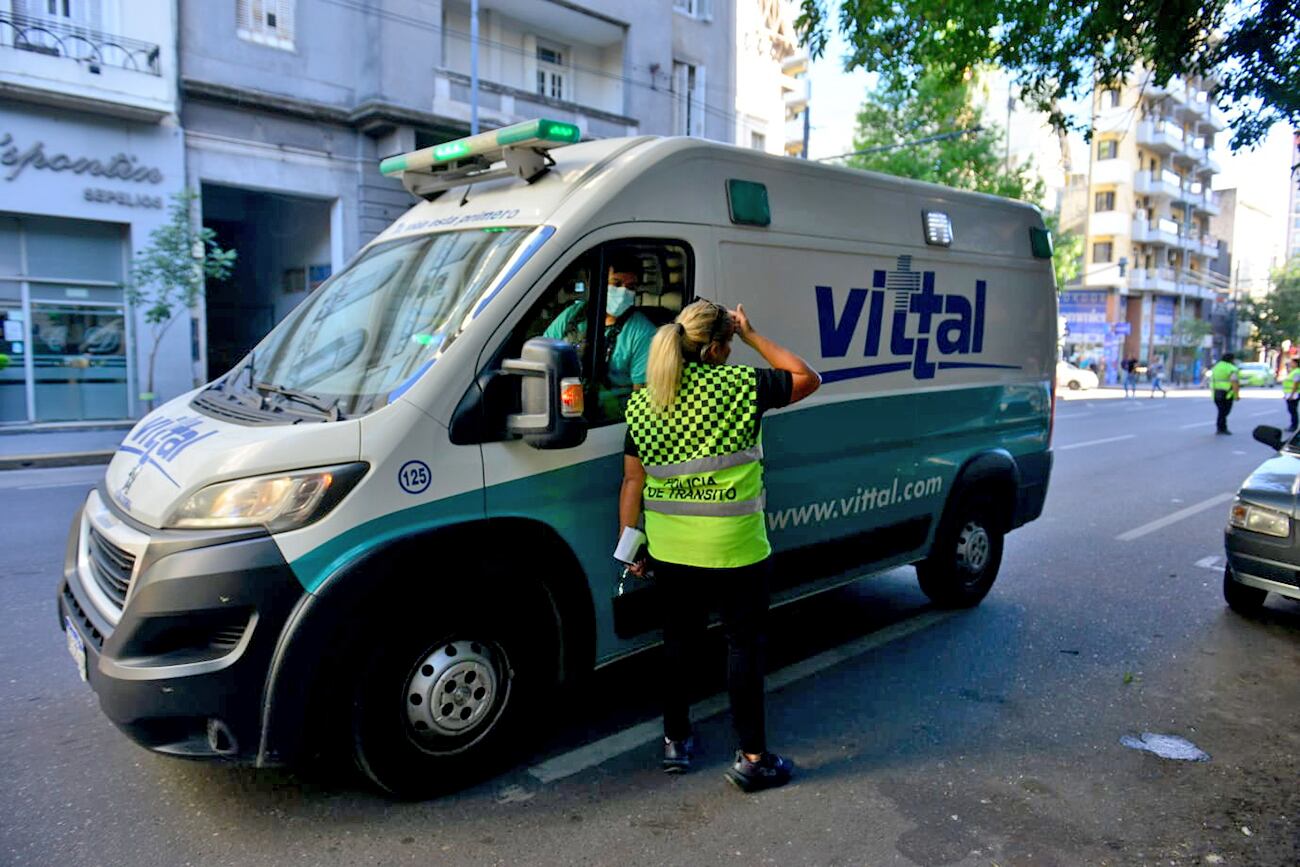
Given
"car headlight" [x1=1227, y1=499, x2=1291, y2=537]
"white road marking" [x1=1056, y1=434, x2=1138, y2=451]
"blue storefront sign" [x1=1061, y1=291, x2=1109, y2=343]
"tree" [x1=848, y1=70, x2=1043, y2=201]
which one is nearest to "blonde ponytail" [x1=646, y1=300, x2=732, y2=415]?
"car headlight" [x1=1227, y1=499, x2=1291, y2=537]

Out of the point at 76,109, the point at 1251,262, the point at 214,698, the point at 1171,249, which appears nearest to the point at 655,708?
the point at 214,698

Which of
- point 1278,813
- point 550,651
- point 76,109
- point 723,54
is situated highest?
point 723,54

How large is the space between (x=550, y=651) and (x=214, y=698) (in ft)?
4.01

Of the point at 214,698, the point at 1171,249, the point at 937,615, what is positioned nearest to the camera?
the point at 214,698

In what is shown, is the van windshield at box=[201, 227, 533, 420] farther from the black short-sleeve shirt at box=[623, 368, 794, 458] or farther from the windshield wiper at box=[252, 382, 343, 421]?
the black short-sleeve shirt at box=[623, 368, 794, 458]

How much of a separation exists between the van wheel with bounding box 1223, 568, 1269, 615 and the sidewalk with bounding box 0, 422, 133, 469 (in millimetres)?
13631

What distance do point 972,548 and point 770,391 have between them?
10.8 ft

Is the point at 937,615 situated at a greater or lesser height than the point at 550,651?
lesser

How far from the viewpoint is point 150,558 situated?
2.96 metres

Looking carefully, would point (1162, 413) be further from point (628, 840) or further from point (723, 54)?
point (628, 840)

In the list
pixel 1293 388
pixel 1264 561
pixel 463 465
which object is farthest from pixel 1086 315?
pixel 463 465

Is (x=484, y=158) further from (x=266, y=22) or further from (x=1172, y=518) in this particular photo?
(x=266, y=22)

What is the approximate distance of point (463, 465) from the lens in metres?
3.31

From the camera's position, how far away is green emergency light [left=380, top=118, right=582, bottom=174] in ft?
12.1
